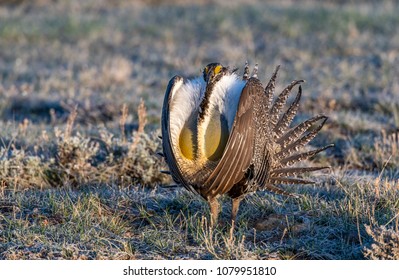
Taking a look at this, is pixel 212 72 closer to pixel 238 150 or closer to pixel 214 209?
pixel 238 150

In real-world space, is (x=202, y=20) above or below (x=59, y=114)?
above

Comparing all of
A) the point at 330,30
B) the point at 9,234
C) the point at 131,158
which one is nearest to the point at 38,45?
the point at 330,30

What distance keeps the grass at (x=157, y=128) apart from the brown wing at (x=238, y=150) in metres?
0.33

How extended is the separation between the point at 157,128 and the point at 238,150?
296 cm

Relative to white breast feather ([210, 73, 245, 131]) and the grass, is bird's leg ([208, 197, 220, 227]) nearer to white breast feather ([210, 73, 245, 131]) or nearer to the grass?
the grass

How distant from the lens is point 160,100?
293 inches

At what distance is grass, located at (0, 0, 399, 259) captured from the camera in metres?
3.88

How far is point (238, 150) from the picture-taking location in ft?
11.5

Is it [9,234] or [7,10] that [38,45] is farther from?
[9,234]

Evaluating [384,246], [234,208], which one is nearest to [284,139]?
[234,208]

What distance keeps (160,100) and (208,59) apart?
7.46ft

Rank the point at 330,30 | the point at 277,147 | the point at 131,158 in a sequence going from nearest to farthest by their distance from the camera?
the point at 277,147 < the point at 131,158 < the point at 330,30

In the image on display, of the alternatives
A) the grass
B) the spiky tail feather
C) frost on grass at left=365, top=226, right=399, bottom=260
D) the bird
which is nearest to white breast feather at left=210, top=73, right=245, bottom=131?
the bird

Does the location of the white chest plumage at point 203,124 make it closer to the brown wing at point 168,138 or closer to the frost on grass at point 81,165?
the brown wing at point 168,138
